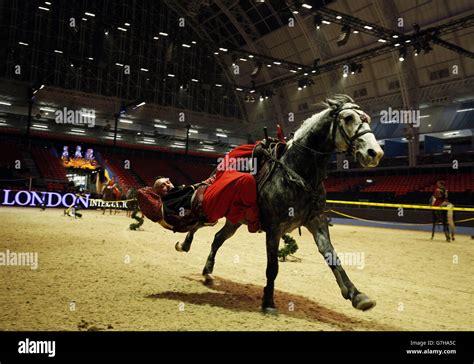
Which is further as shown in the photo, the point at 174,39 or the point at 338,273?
the point at 174,39

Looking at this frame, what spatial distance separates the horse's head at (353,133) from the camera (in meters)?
3.36

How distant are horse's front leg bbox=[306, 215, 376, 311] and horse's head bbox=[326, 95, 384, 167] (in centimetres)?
85

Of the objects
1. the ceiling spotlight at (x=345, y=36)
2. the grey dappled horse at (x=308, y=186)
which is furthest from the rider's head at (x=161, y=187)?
the ceiling spotlight at (x=345, y=36)

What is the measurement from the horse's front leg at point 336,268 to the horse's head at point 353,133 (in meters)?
0.85

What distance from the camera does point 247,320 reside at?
11.3 ft

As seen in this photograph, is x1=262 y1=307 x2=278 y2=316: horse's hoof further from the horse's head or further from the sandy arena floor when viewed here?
the horse's head

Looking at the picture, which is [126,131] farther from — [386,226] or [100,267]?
[100,267]

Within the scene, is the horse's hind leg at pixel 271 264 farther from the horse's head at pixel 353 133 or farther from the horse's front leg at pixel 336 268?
the horse's head at pixel 353 133

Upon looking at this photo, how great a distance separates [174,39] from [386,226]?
63.8 feet

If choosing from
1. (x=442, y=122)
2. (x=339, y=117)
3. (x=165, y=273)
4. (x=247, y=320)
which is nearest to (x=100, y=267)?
(x=165, y=273)

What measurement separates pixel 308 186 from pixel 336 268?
0.90 metres

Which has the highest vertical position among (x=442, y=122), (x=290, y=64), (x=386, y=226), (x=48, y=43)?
(x=48, y=43)

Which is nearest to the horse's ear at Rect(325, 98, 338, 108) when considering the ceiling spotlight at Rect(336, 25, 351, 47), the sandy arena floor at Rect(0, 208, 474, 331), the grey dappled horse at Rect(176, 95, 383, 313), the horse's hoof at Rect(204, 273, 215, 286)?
the grey dappled horse at Rect(176, 95, 383, 313)
